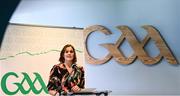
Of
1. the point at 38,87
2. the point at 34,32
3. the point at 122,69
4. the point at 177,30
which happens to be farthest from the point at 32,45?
the point at 177,30

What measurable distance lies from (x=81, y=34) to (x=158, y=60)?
92 cm

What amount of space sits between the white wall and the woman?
0.39 ft

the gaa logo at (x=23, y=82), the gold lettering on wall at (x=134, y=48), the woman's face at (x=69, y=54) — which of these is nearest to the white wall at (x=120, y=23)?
the gold lettering on wall at (x=134, y=48)

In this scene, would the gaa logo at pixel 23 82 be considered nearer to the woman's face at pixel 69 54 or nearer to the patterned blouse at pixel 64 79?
the patterned blouse at pixel 64 79

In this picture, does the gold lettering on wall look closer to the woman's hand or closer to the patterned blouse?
the patterned blouse

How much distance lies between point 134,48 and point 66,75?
2.71 ft

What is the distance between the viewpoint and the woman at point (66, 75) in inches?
132

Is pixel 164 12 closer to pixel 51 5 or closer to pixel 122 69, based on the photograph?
pixel 122 69

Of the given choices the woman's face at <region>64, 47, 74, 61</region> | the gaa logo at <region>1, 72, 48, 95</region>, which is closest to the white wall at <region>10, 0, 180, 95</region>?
the woman's face at <region>64, 47, 74, 61</region>

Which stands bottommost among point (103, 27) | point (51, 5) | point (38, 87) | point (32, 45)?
point (38, 87)

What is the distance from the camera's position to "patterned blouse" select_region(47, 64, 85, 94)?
3.34 m

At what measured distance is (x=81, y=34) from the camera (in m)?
3.46

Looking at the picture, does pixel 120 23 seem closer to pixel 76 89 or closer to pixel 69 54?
pixel 69 54

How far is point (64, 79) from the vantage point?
3.38m
